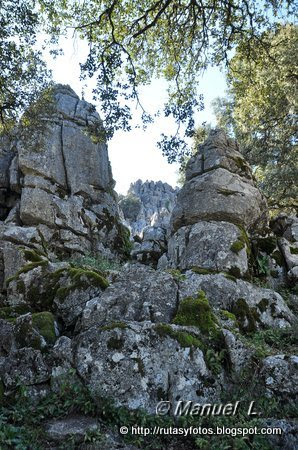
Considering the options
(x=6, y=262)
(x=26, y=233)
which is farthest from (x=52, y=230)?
(x=6, y=262)

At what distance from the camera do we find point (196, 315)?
7754 millimetres

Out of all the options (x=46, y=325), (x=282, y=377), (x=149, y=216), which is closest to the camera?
(x=282, y=377)

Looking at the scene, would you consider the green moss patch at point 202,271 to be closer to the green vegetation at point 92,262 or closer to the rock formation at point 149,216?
the green vegetation at point 92,262

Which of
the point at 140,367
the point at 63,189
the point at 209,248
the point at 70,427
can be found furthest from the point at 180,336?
the point at 63,189

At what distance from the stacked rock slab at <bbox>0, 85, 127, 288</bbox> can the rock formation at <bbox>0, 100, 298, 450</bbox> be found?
1143mm

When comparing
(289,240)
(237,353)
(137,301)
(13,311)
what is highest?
(289,240)

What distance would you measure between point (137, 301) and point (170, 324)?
1.59 meters

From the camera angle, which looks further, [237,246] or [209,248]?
[209,248]

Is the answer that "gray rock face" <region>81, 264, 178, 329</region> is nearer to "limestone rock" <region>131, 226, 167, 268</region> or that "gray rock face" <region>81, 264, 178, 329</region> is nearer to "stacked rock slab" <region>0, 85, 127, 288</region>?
"stacked rock slab" <region>0, 85, 127, 288</region>

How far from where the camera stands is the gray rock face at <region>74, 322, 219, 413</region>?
609 centimetres

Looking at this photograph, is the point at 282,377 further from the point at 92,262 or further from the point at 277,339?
the point at 92,262

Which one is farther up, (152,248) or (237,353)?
(152,248)

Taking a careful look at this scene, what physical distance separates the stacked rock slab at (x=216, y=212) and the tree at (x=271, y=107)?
256 centimetres

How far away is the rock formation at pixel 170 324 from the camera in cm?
583
